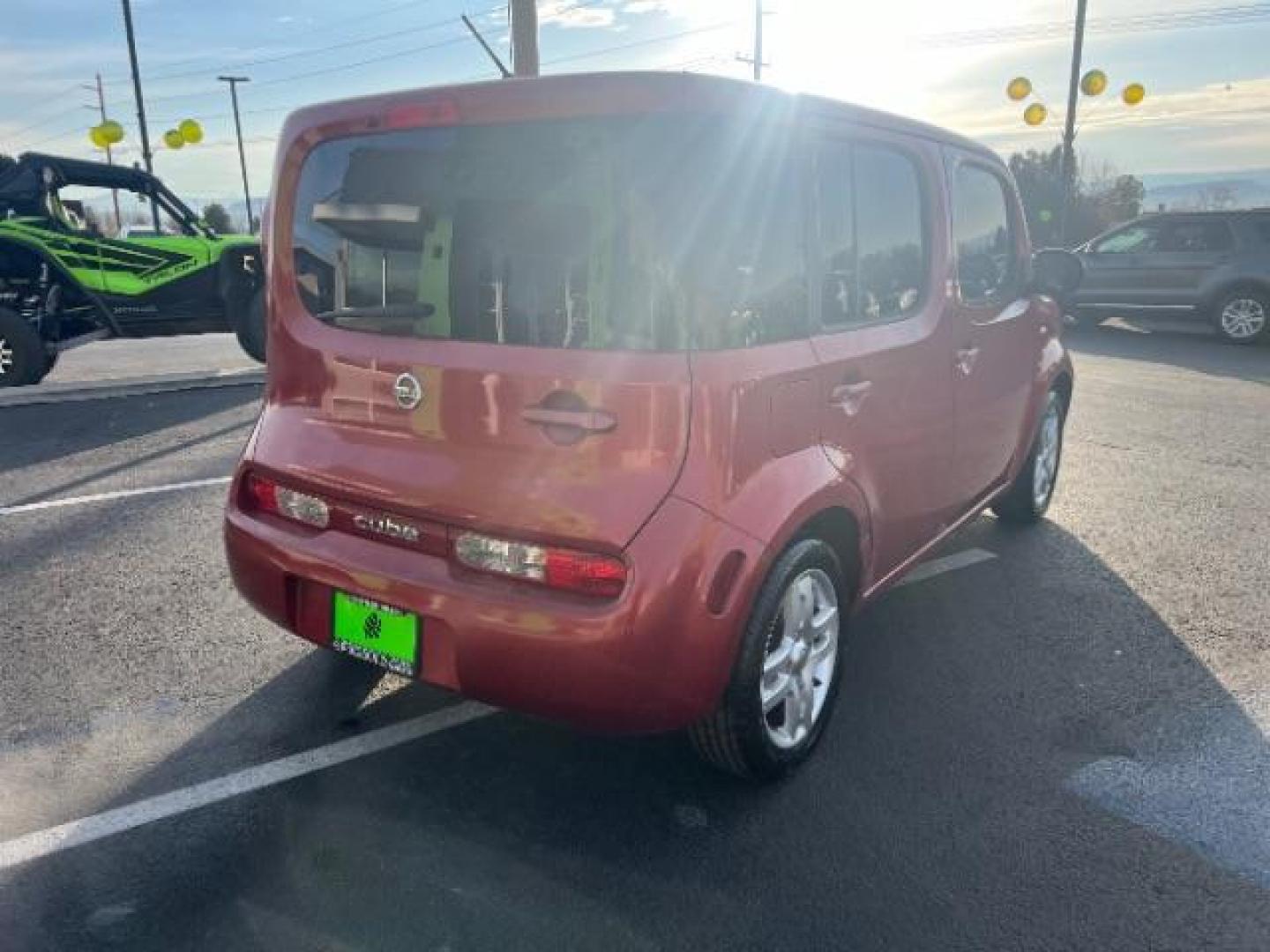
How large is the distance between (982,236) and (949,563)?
1558 millimetres

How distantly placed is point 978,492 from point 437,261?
8.40 feet

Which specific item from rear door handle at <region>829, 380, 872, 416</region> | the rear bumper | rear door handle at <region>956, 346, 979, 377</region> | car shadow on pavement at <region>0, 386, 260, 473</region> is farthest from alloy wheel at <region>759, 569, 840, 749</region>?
car shadow on pavement at <region>0, 386, 260, 473</region>

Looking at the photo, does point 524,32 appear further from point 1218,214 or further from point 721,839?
point 721,839

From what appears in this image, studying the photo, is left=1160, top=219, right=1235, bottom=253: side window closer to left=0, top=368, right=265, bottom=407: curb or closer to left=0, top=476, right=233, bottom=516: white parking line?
left=0, top=368, right=265, bottom=407: curb

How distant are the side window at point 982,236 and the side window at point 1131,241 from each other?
38.4 ft

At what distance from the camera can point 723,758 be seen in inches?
104

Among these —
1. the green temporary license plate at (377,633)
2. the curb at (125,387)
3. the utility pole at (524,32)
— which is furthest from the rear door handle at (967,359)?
the utility pole at (524,32)

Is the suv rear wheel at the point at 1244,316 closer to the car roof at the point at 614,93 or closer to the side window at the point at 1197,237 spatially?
the side window at the point at 1197,237

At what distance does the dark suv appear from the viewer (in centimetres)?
1321

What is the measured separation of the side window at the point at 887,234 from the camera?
2.95 m

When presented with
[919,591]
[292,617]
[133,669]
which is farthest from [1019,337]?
[133,669]

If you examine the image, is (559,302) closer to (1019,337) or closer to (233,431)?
(1019,337)

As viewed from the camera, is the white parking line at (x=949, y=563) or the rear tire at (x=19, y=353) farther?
the rear tire at (x=19, y=353)

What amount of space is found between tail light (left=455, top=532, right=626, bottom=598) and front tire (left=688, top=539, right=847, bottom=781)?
0.44m
